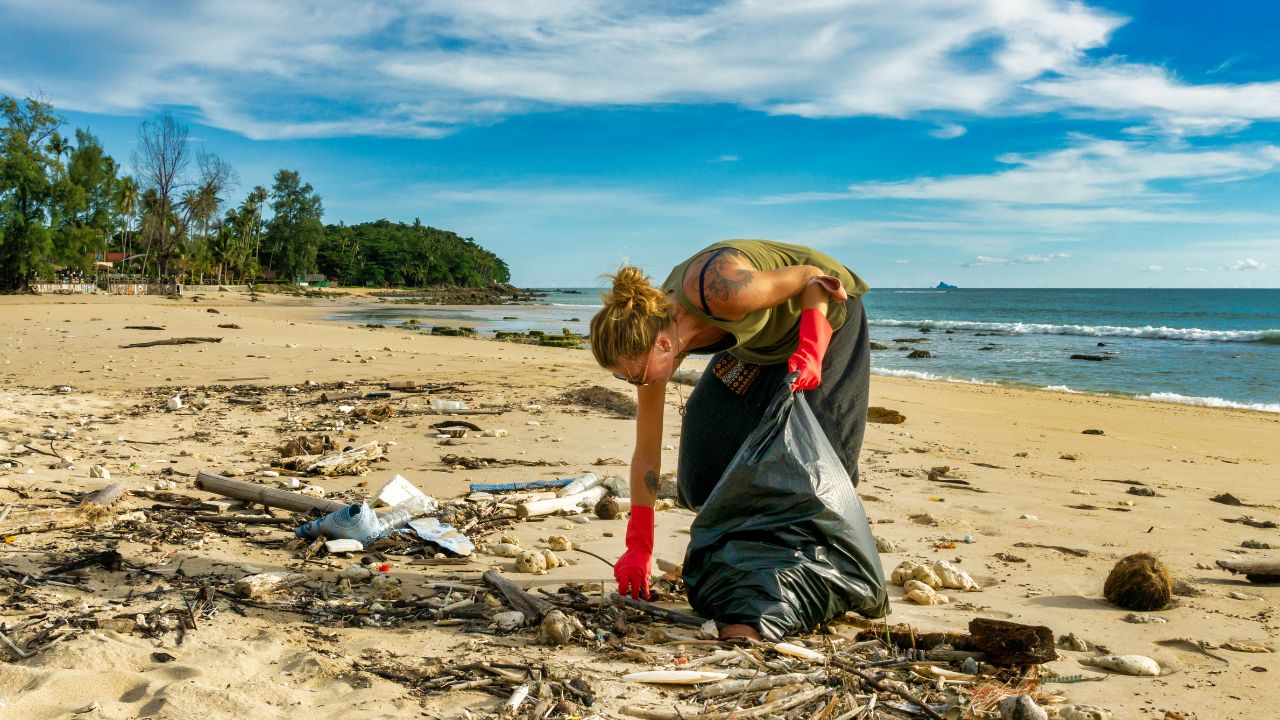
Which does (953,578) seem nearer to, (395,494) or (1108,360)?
(395,494)

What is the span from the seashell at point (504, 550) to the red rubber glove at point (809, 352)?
174cm

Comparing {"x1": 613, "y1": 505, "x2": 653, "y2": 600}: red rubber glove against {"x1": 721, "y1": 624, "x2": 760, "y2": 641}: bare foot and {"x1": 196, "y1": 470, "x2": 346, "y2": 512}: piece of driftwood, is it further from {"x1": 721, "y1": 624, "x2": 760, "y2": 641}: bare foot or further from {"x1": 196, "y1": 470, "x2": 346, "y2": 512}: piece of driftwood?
{"x1": 196, "y1": 470, "x2": 346, "y2": 512}: piece of driftwood

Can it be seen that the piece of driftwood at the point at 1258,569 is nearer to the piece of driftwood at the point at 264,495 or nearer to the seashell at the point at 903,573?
the seashell at the point at 903,573

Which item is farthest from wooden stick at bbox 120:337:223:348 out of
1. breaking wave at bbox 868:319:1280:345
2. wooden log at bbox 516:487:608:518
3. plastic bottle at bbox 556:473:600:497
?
breaking wave at bbox 868:319:1280:345

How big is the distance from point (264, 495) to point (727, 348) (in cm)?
284

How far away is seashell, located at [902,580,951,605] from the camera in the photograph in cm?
340

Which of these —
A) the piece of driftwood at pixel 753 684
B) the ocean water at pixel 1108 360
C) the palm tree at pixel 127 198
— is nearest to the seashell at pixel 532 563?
the piece of driftwood at pixel 753 684

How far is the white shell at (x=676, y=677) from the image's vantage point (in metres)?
2.51

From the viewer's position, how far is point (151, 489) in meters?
4.84

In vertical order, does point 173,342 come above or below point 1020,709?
above

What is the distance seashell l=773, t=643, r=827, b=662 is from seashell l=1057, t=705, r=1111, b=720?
2.24 ft

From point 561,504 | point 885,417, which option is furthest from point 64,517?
point 885,417

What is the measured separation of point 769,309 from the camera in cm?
301

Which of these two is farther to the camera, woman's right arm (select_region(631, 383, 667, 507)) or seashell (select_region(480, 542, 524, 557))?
seashell (select_region(480, 542, 524, 557))
